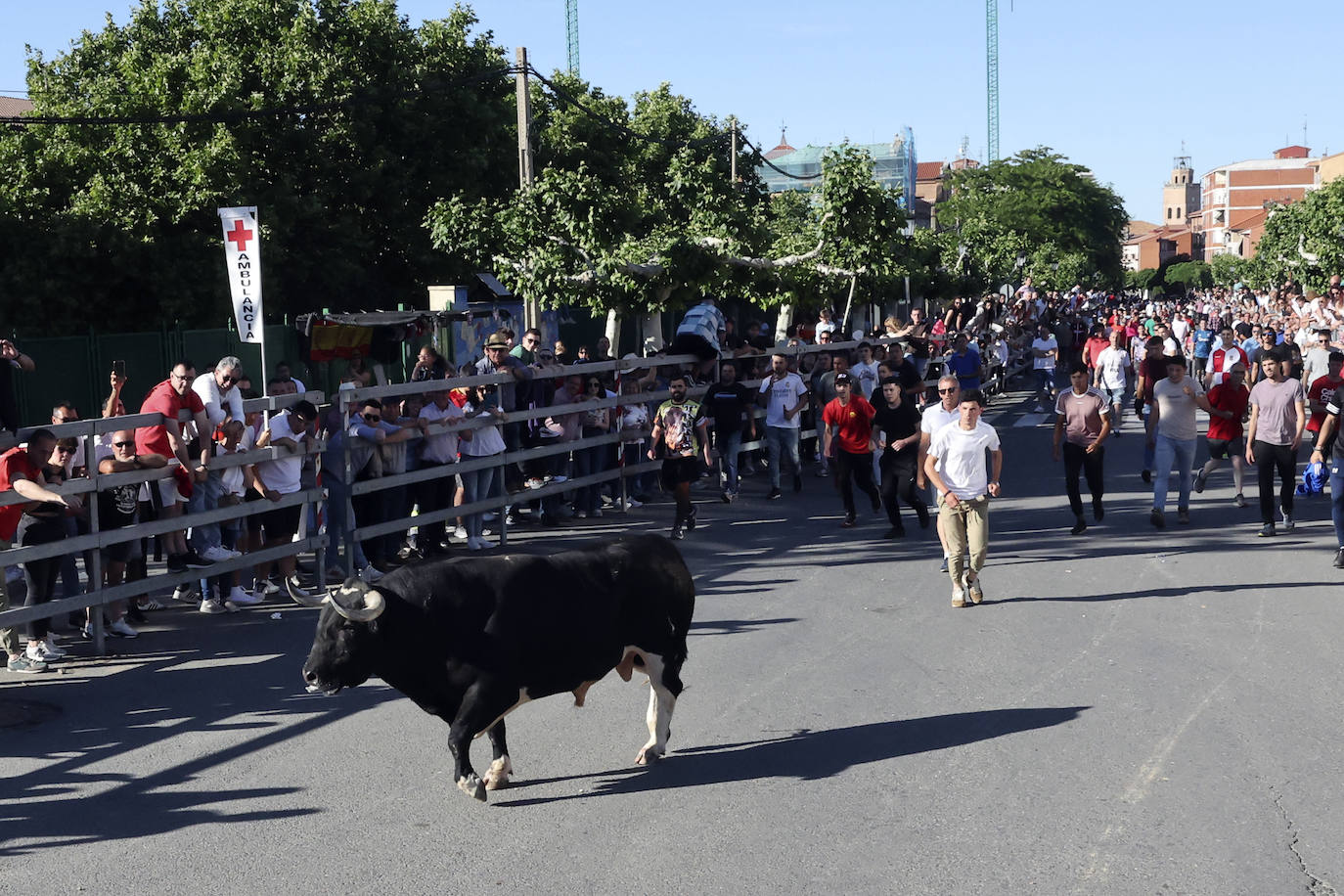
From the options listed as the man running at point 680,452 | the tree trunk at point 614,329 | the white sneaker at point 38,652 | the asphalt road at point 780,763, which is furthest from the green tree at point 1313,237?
the white sneaker at point 38,652

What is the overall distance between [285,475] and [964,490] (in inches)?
220

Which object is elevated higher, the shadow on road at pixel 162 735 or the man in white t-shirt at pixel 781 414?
the man in white t-shirt at pixel 781 414

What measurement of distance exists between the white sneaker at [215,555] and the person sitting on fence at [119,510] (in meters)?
0.61

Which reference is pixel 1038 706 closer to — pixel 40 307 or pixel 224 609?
pixel 224 609

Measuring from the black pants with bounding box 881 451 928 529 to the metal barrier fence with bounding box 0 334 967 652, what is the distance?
344 centimetres

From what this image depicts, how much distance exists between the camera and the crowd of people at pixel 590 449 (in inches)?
426

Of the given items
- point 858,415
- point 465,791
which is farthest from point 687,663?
point 858,415

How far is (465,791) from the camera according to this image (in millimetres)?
6793

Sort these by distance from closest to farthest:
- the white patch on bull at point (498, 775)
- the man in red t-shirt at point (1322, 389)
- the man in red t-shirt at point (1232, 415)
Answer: the white patch on bull at point (498, 775) → the man in red t-shirt at point (1322, 389) → the man in red t-shirt at point (1232, 415)

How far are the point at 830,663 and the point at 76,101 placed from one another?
2831 cm

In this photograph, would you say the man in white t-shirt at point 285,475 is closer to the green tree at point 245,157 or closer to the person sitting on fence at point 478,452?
the person sitting on fence at point 478,452

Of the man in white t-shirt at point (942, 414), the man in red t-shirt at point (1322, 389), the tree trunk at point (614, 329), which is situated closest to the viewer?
the man in white t-shirt at point (942, 414)

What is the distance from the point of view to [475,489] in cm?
1447

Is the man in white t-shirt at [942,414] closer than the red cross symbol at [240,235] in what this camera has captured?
Yes
